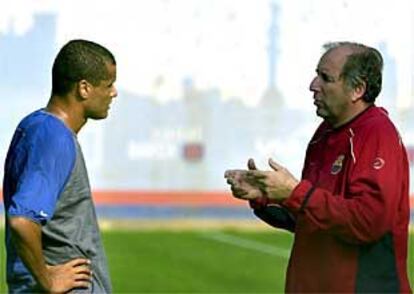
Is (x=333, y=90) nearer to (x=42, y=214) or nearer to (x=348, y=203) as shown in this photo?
(x=348, y=203)

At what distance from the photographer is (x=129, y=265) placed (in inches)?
462

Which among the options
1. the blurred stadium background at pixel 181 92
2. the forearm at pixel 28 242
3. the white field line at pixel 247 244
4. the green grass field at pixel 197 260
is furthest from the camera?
the blurred stadium background at pixel 181 92

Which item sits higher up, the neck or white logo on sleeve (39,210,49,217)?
the neck

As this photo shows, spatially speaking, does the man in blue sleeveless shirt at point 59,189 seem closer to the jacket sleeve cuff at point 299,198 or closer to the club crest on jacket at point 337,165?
the jacket sleeve cuff at point 299,198

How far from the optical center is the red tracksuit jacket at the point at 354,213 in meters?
3.71

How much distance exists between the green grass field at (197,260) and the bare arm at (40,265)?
172 inches

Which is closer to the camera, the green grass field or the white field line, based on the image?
the green grass field

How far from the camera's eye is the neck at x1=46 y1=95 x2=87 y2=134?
3875mm

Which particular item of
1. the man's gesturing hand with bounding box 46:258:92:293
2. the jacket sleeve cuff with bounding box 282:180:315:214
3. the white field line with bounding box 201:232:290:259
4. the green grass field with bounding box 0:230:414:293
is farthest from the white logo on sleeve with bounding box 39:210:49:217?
the white field line with bounding box 201:232:290:259

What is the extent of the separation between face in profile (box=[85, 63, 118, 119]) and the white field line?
875cm

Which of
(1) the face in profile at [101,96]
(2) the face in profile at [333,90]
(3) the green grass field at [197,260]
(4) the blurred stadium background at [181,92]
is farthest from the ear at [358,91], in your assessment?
(4) the blurred stadium background at [181,92]

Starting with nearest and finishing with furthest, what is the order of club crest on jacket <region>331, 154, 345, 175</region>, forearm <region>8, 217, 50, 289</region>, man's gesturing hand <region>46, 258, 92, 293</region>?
1. forearm <region>8, 217, 50, 289</region>
2. man's gesturing hand <region>46, 258, 92, 293</region>
3. club crest on jacket <region>331, 154, 345, 175</region>

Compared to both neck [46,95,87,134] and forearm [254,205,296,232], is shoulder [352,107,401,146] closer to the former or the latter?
forearm [254,205,296,232]

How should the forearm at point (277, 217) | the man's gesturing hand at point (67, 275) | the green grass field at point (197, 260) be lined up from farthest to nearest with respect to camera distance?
1. the green grass field at point (197, 260)
2. the forearm at point (277, 217)
3. the man's gesturing hand at point (67, 275)
